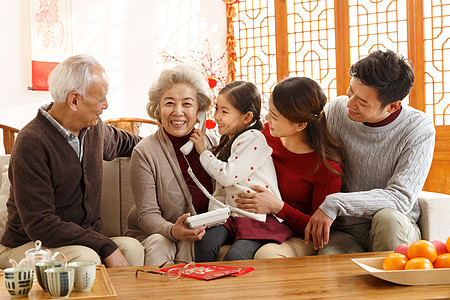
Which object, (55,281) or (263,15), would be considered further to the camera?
(263,15)

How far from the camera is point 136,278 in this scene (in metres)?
1.90

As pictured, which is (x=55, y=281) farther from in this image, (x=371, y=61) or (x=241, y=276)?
(x=371, y=61)

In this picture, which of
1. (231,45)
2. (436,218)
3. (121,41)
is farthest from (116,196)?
(231,45)

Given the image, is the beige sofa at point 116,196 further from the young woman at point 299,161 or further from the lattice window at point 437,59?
the lattice window at point 437,59

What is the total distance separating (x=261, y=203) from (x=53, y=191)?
2.94 feet

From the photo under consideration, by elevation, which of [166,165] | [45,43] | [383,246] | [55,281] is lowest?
[383,246]

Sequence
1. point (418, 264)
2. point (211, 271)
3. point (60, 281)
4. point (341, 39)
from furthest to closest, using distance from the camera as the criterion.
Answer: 1. point (341, 39)
2. point (211, 271)
3. point (418, 264)
4. point (60, 281)

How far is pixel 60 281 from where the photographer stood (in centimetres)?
158

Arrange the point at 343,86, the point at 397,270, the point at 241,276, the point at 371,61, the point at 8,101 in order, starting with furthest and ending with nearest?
1. the point at 343,86
2. the point at 8,101
3. the point at 371,61
4. the point at 241,276
5. the point at 397,270

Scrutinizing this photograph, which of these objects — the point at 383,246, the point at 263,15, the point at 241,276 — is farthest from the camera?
the point at 263,15

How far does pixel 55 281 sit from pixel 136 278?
1.22ft

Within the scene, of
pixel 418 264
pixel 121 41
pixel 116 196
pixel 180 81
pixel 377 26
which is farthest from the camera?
→ pixel 121 41

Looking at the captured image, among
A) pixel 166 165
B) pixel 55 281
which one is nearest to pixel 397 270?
pixel 55 281

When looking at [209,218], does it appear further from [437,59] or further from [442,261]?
[437,59]
